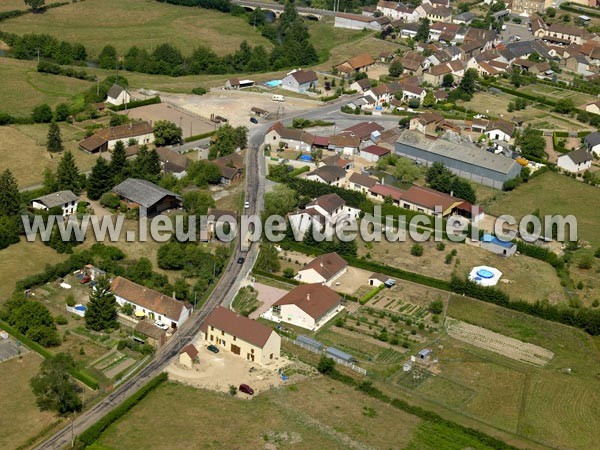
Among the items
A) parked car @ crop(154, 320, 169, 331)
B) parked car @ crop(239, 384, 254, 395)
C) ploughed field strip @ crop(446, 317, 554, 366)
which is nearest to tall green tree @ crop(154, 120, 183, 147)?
parked car @ crop(154, 320, 169, 331)

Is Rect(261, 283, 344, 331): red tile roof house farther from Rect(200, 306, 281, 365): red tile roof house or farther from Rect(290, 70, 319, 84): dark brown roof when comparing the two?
Rect(290, 70, 319, 84): dark brown roof

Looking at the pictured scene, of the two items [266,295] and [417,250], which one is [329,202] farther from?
[266,295]

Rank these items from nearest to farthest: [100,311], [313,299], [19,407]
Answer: [19,407], [100,311], [313,299]

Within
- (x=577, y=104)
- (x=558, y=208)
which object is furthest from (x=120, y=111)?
(x=577, y=104)

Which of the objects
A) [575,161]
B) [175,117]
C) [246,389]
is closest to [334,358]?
[246,389]

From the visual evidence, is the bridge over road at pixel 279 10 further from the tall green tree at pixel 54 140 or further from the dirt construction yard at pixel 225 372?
the dirt construction yard at pixel 225 372

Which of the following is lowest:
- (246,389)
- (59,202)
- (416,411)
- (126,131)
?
(246,389)
